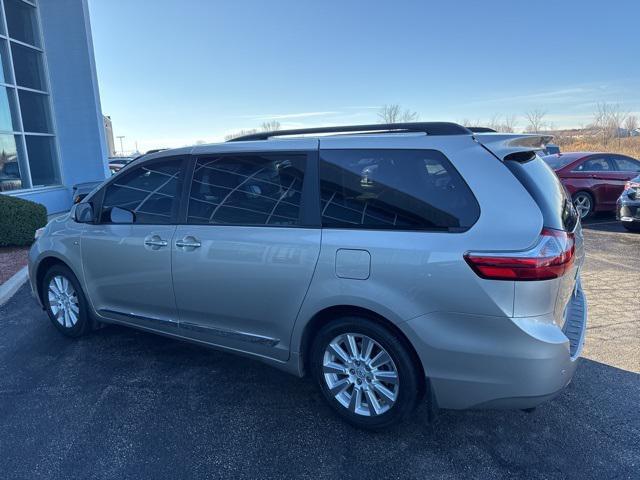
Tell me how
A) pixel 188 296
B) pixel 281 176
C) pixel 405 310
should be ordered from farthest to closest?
1. pixel 188 296
2. pixel 281 176
3. pixel 405 310

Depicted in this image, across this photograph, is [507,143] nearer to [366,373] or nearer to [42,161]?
[366,373]

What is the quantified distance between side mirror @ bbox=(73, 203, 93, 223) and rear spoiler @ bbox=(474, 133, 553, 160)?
3.23 meters

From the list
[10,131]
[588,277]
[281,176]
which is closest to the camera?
[281,176]

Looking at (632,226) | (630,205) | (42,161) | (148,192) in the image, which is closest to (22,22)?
(42,161)

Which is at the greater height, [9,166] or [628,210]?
[9,166]

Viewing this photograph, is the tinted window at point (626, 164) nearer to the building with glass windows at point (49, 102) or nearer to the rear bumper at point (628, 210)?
the rear bumper at point (628, 210)

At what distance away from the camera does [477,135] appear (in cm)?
260

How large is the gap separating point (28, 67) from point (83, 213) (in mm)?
11405

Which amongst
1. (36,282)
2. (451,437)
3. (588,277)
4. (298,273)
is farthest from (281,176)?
(588,277)

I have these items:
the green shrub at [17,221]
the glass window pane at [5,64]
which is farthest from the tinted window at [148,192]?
the glass window pane at [5,64]

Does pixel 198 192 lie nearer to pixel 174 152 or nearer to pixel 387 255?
pixel 174 152

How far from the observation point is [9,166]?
38.1ft

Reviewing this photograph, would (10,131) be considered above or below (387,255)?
above

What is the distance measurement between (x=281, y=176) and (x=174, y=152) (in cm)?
105
